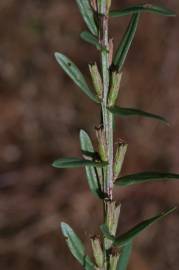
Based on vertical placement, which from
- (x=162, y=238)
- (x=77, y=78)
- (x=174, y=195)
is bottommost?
(x=162, y=238)

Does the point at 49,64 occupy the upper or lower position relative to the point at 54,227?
upper

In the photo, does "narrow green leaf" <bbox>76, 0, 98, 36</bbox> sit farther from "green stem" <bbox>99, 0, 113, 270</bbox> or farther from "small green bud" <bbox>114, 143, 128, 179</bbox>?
"small green bud" <bbox>114, 143, 128, 179</bbox>

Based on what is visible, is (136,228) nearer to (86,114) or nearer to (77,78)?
(77,78)

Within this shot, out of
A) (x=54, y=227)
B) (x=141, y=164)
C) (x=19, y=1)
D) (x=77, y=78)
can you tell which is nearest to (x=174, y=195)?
(x=141, y=164)

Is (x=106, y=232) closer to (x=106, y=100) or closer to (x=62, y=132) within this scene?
(x=106, y=100)

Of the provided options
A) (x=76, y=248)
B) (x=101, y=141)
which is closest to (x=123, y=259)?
(x=76, y=248)

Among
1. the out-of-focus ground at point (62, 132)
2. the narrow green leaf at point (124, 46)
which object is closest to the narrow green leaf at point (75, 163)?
the narrow green leaf at point (124, 46)

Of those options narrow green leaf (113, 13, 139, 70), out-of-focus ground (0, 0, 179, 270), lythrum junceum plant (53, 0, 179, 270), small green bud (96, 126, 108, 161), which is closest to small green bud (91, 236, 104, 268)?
lythrum junceum plant (53, 0, 179, 270)
